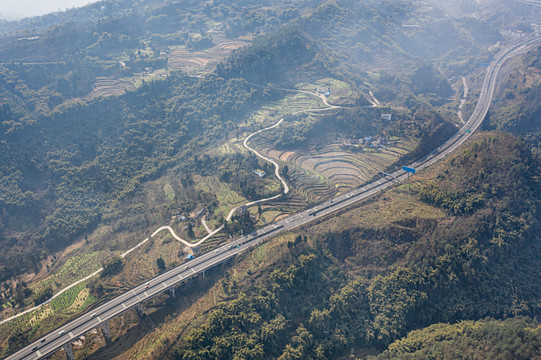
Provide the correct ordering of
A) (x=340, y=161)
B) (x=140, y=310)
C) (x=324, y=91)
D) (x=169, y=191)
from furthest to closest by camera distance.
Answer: (x=324, y=91), (x=340, y=161), (x=169, y=191), (x=140, y=310)

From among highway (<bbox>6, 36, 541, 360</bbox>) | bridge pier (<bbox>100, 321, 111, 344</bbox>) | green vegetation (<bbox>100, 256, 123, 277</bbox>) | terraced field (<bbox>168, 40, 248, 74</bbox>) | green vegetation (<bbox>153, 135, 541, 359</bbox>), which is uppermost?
terraced field (<bbox>168, 40, 248, 74</bbox>)

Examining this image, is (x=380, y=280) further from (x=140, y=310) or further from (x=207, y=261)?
(x=140, y=310)

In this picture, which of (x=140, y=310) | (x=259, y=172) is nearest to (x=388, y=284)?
(x=259, y=172)

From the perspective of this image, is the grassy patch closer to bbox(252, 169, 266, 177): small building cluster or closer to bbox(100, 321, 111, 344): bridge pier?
bbox(252, 169, 266, 177): small building cluster

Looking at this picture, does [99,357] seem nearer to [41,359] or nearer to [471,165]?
[41,359]

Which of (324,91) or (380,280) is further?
(324,91)

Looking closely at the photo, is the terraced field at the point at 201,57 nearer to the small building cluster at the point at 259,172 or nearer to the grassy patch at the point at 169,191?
the grassy patch at the point at 169,191

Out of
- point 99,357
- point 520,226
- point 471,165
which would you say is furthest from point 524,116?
point 99,357

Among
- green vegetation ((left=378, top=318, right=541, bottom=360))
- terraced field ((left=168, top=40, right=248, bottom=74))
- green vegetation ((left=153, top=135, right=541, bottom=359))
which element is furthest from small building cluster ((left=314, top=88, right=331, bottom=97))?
green vegetation ((left=378, top=318, right=541, bottom=360))

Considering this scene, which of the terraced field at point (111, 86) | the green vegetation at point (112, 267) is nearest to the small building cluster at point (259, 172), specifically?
the green vegetation at point (112, 267)
